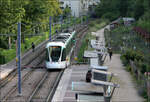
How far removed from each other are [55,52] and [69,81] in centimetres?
403

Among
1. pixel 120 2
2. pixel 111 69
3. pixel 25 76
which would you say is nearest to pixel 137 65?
pixel 111 69

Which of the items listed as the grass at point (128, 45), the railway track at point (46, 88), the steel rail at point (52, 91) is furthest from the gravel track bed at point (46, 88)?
the grass at point (128, 45)

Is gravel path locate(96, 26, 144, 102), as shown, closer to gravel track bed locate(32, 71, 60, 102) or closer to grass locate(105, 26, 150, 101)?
grass locate(105, 26, 150, 101)

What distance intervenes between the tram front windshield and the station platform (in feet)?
4.76

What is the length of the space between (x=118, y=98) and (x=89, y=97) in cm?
535

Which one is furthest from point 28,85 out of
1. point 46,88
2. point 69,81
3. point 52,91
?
point 69,81

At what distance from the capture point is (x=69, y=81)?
76.7 ft

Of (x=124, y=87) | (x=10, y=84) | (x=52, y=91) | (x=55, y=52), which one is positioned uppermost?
(x=55, y=52)

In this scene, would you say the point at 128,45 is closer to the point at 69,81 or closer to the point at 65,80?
the point at 65,80

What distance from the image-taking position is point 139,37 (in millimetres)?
46812

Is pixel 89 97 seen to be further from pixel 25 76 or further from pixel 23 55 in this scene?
pixel 23 55

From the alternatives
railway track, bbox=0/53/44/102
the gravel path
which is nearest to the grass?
the gravel path

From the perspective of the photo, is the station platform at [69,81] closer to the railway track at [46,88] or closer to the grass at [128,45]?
the railway track at [46,88]

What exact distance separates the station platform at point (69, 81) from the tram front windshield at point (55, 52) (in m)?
1.45
